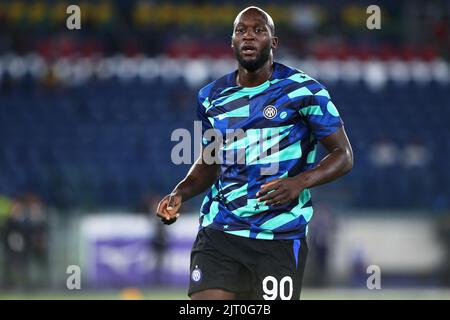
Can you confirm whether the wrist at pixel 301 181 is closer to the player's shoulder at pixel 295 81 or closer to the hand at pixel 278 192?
the hand at pixel 278 192

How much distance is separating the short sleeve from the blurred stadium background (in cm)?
920

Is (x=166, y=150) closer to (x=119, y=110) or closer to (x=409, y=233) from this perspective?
(x=119, y=110)

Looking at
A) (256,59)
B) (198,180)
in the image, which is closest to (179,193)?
(198,180)

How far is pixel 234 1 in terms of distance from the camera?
88.6 feet

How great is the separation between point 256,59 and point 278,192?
0.84 metres

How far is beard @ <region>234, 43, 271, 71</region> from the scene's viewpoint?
18.4 feet

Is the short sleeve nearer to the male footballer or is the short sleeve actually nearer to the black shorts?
the male footballer

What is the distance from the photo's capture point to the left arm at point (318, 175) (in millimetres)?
5262

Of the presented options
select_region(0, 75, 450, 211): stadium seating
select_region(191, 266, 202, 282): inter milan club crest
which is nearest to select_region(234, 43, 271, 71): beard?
select_region(191, 266, 202, 282): inter milan club crest

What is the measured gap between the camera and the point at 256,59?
18.4 feet

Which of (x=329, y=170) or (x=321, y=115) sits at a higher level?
(x=321, y=115)

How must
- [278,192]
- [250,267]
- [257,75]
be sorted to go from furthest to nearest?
[257,75]
[250,267]
[278,192]

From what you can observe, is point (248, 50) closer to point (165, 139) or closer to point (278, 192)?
point (278, 192)

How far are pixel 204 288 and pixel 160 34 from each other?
19.4m
